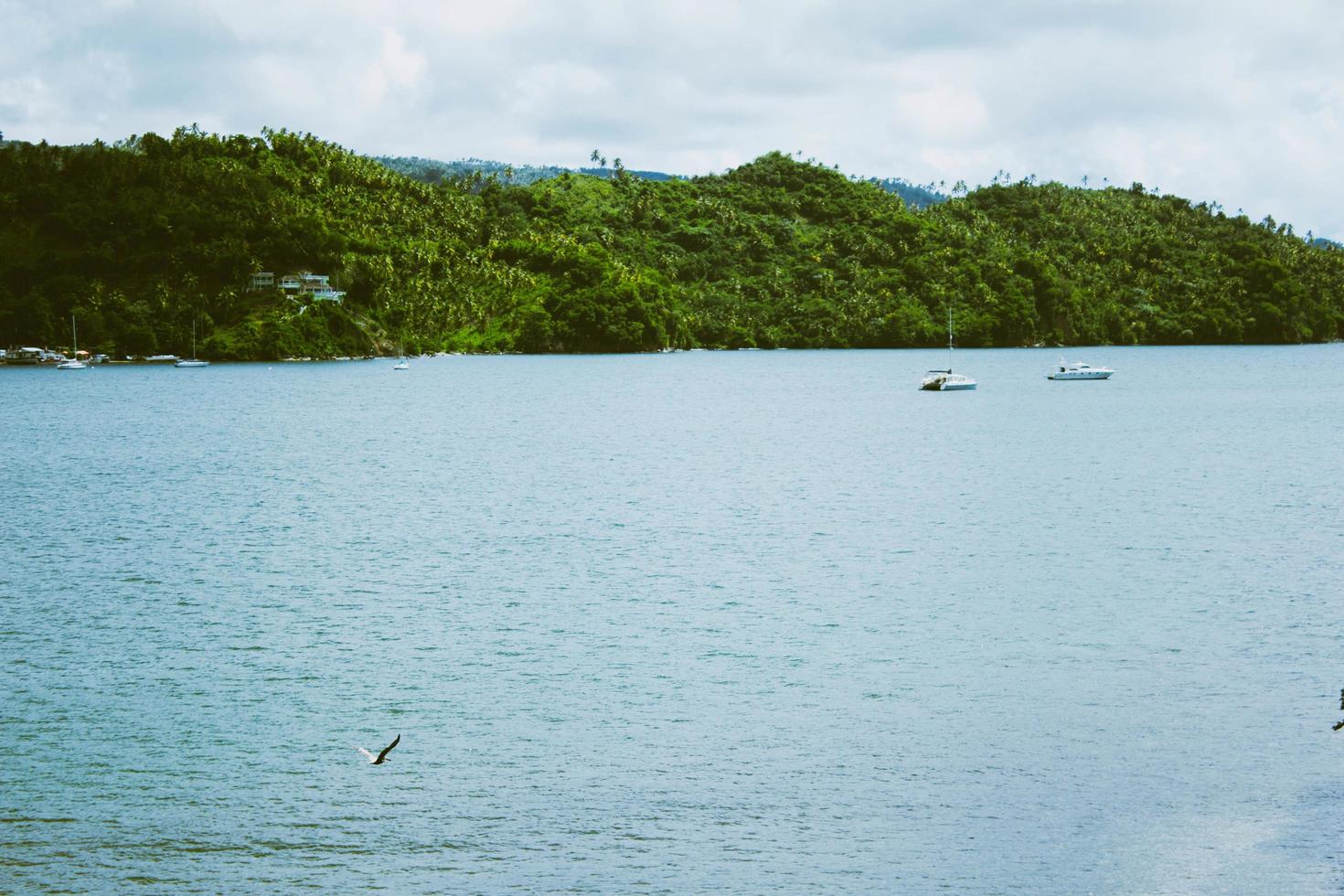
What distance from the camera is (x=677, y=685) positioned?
28.5 metres

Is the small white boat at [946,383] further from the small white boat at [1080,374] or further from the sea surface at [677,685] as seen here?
the sea surface at [677,685]

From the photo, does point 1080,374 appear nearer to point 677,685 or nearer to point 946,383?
point 946,383

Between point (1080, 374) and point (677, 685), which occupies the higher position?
point (1080, 374)

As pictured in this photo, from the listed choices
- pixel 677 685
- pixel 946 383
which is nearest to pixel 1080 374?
pixel 946 383

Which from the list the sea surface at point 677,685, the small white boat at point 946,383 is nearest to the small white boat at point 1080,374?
the small white boat at point 946,383

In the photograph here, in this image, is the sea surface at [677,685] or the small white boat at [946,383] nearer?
the sea surface at [677,685]

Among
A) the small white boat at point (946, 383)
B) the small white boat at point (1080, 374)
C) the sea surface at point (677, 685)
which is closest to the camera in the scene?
the sea surface at point (677, 685)

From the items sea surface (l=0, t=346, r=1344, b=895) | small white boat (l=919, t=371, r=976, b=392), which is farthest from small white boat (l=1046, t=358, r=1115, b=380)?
sea surface (l=0, t=346, r=1344, b=895)

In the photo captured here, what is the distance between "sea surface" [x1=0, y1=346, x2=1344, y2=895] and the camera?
1938cm

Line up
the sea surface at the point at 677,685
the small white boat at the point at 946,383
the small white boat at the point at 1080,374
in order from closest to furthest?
1. the sea surface at the point at 677,685
2. the small white boat at the point at 946,383
3. the small white boat at the point at 1080,374

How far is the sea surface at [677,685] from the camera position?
63.6 ft

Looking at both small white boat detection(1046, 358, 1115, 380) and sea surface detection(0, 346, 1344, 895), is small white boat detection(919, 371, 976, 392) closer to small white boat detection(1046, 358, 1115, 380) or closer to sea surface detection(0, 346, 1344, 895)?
small white boat detection(1046, 358, 1115, 380)

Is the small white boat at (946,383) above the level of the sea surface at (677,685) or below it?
above

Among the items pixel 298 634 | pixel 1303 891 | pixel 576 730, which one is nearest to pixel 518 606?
pixel 298 634
